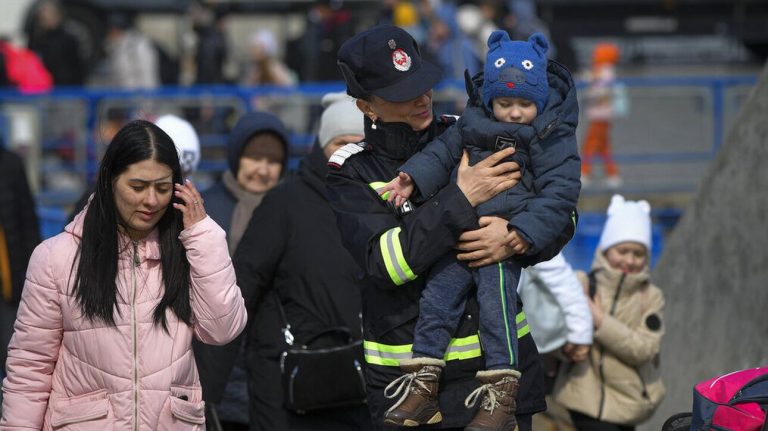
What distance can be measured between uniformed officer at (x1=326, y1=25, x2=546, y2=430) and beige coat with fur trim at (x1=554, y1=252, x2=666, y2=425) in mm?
1981

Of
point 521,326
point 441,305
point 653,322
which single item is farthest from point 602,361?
point 441,305

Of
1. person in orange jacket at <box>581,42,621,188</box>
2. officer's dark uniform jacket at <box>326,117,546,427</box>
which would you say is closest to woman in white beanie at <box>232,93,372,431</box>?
officer's dark uniform jacket at <box>326,117,546,427</box>

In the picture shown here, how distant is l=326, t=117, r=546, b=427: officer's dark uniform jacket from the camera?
410 centimetres

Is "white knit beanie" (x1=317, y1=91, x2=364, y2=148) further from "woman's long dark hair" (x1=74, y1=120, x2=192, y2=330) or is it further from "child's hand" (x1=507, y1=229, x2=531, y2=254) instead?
"child's hand" (x1=507, y1=229, x2=531, y2=254)

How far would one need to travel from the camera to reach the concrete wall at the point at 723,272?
7020mm

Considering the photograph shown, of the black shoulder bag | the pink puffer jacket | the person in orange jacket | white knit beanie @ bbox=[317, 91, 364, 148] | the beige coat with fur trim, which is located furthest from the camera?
the person in orange jacket

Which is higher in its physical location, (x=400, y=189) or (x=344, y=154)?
(x=344, y=154)

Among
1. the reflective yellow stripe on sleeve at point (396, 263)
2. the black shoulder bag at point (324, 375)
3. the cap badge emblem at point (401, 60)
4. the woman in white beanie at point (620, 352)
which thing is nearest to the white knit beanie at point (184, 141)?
the black shoulder bag at point (324, 375)

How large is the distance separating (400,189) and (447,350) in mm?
531

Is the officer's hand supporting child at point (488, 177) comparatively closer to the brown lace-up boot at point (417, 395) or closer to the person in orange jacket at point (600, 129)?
the brown lace-up boot at point (417, 395)

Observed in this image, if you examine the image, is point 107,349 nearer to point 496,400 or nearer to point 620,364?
point 496,400

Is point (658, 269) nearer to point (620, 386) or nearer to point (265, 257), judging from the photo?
point (620, 386)

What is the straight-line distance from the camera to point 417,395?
410 cm

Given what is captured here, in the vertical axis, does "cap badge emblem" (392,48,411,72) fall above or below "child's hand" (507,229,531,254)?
above
